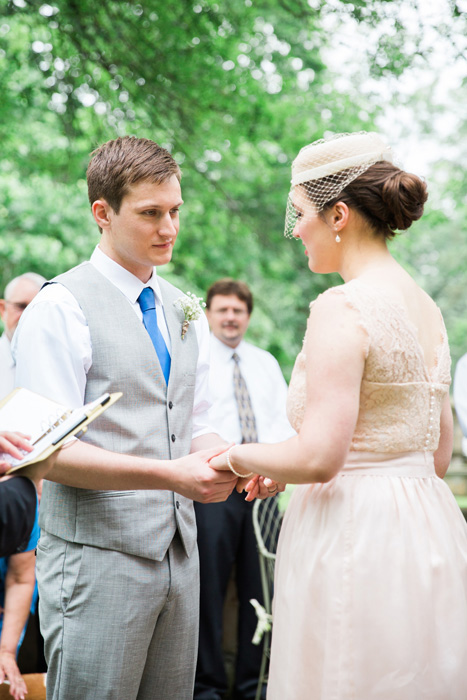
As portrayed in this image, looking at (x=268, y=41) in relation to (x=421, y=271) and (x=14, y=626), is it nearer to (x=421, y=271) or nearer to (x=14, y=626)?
(x=14, y=626)

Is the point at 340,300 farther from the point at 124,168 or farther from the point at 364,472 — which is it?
the point at 124,168

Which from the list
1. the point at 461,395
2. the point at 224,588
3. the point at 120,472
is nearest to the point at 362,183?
the point at 120,472

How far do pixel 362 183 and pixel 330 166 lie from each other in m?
0.11

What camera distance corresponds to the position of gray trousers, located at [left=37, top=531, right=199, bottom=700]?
221 centimetres

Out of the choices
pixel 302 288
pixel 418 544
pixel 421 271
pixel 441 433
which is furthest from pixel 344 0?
pixel 421 271

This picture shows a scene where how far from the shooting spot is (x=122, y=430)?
228 cm

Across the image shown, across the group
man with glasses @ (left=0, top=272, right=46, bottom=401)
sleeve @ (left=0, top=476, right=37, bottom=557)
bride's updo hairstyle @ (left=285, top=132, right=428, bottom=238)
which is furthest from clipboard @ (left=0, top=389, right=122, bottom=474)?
man with glasses @ (left=0, top=272, right=46, bottom=401)

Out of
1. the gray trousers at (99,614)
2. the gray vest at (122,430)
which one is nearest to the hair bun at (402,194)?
the gray vest at (122,430)

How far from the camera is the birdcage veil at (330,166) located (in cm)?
217

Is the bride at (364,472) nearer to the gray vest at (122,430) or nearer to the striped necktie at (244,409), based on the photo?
the gray vest at (122,430)

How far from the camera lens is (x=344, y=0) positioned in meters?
5.70

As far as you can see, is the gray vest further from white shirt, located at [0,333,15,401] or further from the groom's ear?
white shirt, located at [0,333,15,401]

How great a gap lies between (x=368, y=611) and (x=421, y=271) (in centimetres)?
2125

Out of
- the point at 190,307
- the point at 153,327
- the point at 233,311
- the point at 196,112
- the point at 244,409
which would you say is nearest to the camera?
the point at 153,327
